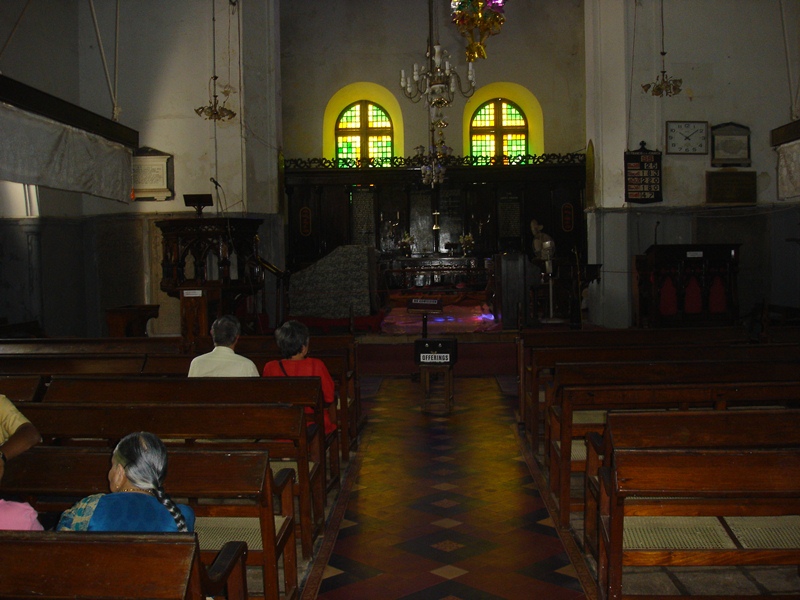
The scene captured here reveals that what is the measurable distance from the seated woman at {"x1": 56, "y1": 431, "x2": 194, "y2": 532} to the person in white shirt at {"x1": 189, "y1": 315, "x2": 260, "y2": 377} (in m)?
2.27

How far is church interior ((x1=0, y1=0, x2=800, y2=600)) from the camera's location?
140 inches

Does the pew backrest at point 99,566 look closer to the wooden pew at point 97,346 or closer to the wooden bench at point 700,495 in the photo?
the wooden bench at point 700,495

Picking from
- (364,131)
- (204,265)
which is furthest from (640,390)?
(364,131)

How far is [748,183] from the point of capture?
12648 millimetres

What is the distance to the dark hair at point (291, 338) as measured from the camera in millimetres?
4680

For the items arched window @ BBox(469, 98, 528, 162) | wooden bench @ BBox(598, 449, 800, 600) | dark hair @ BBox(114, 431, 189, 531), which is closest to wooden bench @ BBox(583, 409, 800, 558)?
wooden bench @ BBox(598, 449, 800, 600)

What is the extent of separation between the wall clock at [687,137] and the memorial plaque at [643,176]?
0.38m

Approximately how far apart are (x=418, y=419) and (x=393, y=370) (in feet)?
8.74

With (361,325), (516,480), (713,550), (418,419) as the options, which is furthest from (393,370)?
(713,550)

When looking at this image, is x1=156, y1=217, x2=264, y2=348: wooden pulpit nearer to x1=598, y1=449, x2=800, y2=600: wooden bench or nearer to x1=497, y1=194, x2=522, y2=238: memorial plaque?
x1=497, y1=194, x2=522, y2=238: memorial plaque

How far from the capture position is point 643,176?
40.8 ft

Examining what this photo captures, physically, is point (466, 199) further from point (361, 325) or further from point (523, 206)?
point (361, 325)

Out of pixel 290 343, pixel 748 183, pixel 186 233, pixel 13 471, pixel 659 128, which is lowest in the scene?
pixel 13 471

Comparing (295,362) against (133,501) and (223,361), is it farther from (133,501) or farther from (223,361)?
(133,501)
